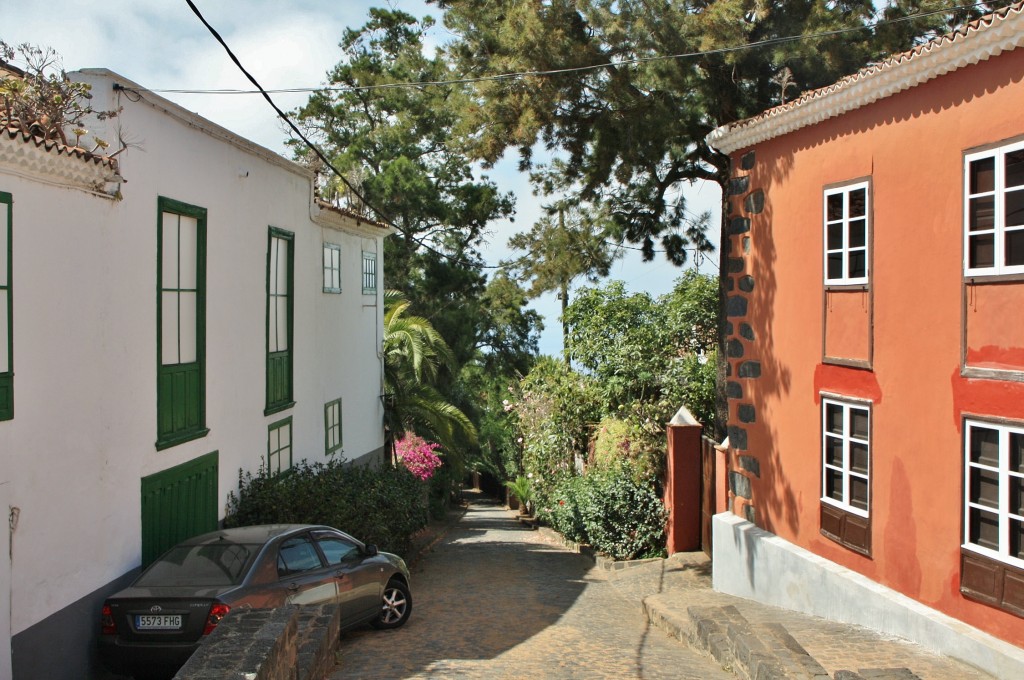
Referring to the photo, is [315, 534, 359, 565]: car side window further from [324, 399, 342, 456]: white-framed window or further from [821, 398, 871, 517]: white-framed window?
[324, 399, 342, 456]: white-framed window

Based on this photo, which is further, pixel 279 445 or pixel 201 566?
pixel 279 445

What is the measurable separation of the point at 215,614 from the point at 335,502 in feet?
19.5

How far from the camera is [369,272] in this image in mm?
21594

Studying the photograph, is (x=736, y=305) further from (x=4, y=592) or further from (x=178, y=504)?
(x=4, y=592)

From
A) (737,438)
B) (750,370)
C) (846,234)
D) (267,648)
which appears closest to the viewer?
(267,648)

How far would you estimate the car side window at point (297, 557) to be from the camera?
9.92 meters

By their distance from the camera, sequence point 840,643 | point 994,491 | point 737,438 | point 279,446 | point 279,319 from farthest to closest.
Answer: point 279,319 → point 279,446 → point 737,438 → point 840,643 → point 994,491

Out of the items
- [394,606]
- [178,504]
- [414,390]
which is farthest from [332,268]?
[394,606]

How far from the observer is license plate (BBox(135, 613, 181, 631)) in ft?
28.7

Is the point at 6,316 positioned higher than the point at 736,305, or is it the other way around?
the point at 736,305

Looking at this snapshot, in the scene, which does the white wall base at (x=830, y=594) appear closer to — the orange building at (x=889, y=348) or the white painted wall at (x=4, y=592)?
the orange building at (x=889, y=348)

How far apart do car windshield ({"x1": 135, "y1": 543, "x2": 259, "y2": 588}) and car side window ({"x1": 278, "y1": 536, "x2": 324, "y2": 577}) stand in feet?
1.15

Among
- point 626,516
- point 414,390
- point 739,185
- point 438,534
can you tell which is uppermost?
point 739,185

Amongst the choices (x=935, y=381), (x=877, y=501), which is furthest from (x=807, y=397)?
(x=935, y=381)
